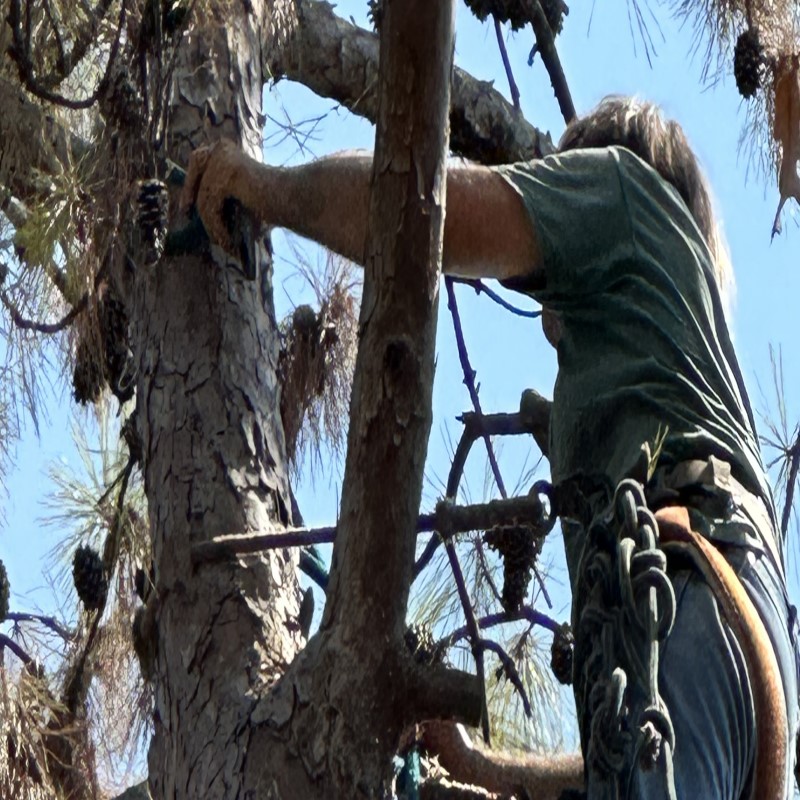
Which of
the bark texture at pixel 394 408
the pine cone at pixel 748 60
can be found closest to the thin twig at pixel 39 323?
the bark texture at pixel 394 408

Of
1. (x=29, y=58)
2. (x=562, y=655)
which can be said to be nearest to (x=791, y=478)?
(x=562, y=655)

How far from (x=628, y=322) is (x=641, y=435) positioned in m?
0.14

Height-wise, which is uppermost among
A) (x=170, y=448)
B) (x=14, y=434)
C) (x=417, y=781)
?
(x=14, y=434)

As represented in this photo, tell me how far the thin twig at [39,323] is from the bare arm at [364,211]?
432 millimetres

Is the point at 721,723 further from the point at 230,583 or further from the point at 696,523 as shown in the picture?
the point at 230,583

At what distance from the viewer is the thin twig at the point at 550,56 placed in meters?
2.86

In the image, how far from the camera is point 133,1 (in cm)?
222

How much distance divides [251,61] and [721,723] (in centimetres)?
125

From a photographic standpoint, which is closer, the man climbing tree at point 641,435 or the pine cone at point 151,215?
the man climbing tree at point 641,435

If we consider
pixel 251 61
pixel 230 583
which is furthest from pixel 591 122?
pixel 230 583

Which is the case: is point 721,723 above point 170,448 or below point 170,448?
below

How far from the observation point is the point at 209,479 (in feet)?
6.88

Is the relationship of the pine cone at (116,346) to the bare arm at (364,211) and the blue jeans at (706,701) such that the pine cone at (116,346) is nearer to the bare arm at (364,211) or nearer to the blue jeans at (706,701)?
the bare arm at (364,211)

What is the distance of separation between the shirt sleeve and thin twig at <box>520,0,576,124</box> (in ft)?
2.82
